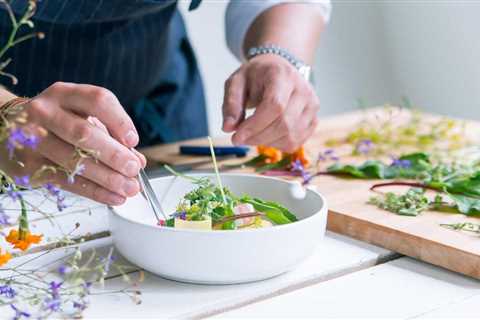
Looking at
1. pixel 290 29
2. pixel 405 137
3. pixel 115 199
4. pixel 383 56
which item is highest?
pixel 290 29

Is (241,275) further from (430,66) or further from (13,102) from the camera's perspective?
(430,66)

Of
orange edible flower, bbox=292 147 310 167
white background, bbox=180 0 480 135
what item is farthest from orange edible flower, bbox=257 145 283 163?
white background, bbox=180 0 480 135

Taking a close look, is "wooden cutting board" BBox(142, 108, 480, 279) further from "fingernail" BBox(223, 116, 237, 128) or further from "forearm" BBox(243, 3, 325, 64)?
"forearm" BBox(243, 3, 325, 64)

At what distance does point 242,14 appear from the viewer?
5.18 feet

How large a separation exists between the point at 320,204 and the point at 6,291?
382 millimetres

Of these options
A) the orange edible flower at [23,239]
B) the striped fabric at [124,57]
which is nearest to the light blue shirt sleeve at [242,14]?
the striped fabric at [124,57]

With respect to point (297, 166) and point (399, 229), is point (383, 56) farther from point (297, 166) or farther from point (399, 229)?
point (399, 229)

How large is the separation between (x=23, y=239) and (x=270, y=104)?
54 cm

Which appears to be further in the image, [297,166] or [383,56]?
[383,56]

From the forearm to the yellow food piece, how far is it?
680mm

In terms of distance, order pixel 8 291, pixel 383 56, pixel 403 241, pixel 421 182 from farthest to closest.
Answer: pixel 383 56 < pixel 421 182 < pixel 403 241 < pixel 8 291

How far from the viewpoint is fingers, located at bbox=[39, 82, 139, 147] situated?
82 cm

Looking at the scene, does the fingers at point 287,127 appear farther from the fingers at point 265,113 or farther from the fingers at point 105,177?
the fingers at point 105,177

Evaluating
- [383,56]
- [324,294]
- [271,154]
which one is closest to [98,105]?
[324,294]
